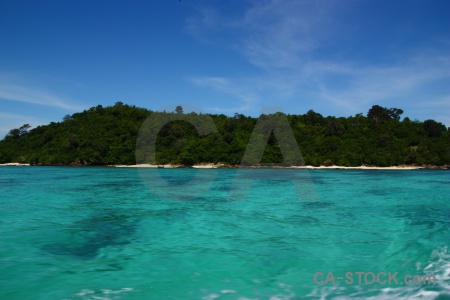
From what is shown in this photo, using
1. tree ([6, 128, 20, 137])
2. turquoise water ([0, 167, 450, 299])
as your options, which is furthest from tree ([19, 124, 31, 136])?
turquoise water ([0, 167, 450, 299])

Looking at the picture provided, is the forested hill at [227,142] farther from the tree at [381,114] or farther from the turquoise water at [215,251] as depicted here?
the turquoise water at [215,251]

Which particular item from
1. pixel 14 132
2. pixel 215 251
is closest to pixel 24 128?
pixel 14 132

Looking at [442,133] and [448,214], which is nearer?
[448,214]

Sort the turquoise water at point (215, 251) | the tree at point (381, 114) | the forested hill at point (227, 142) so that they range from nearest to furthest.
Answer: the turquoise water at point (215, 251), the forested hill at point (227, 142), the tree at point (381, 114)

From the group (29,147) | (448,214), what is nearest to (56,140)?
(29,147)

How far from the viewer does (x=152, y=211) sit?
14391mm

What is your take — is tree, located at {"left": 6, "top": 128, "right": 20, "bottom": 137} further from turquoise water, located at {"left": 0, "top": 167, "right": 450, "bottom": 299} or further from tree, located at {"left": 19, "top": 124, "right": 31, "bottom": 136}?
turquoise water, located at {"left": 0, "top": 167, "right": 450, "bottom": 299}

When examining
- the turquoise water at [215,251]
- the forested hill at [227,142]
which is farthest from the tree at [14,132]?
the turquoise water at [215,251]

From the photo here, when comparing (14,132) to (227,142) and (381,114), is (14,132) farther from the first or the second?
(381,114)

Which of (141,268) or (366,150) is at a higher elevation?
(366,150)

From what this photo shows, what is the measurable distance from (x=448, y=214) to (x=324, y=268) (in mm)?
10048

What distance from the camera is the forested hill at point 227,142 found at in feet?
222

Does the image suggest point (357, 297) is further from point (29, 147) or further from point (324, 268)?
point (29, 147)

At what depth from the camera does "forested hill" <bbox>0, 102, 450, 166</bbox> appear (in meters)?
67.7
